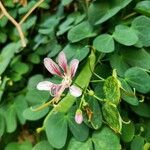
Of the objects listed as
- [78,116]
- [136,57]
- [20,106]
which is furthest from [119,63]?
[20,106]

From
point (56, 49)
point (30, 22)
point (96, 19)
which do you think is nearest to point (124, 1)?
point (96, 19)

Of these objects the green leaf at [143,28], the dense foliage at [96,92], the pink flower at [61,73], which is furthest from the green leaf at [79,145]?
the green leaf at [143,28]

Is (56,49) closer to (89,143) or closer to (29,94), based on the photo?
(29,94)

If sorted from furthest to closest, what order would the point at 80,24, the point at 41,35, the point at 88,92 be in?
the point at 41,35 → the point at 80,24 → the point at 88,92

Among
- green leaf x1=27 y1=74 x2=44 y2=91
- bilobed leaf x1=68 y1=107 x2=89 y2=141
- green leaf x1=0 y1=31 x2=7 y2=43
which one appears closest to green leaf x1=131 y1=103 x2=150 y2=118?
bilobed leaf x1=68 y1=107 x2=89 y2=141

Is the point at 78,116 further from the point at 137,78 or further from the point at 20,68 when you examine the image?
the point at 20,68

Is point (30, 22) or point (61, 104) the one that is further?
point (30, 22)
